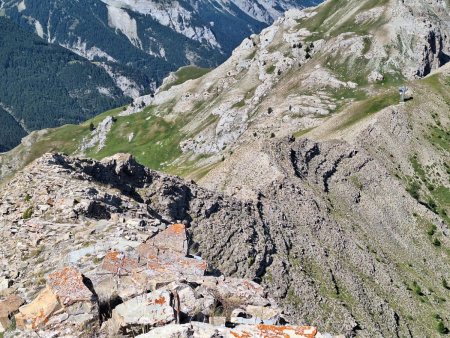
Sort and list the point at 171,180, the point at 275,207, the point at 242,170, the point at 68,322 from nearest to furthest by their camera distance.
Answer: the point at 68,322 → the point at 171,180 → the point at 275,207 → the point at 242,170

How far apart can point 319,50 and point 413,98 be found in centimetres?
9889

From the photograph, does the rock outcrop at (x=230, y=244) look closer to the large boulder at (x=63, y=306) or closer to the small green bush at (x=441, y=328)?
the large boulder at (x=63, y=306)

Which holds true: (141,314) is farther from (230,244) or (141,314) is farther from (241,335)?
(230,244)

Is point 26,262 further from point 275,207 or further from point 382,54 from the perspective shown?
point 382,54

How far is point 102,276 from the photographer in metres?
20.5

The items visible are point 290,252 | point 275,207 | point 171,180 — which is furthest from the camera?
point 275,207

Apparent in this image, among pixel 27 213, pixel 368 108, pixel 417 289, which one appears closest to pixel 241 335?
pixel 27 213

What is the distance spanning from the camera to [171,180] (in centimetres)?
4397

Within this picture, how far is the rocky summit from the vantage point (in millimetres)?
17391

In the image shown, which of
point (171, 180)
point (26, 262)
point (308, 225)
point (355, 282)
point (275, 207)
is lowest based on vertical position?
point (355, 282)

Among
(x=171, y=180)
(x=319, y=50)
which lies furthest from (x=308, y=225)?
(x=319, y=50)

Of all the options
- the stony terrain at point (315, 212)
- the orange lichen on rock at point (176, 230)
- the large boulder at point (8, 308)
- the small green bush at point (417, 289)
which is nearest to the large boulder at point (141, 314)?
the stony terrain at point (315, 212)

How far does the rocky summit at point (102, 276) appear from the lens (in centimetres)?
1739

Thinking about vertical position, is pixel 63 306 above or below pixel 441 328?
above
